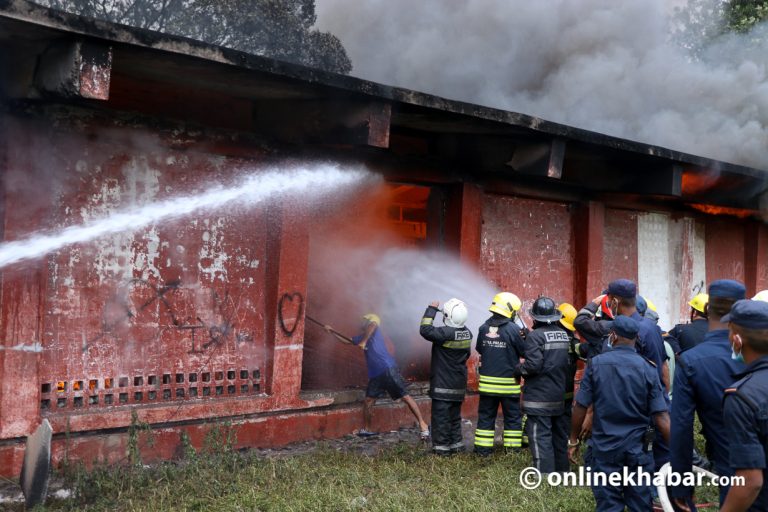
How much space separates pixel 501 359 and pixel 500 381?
218mm

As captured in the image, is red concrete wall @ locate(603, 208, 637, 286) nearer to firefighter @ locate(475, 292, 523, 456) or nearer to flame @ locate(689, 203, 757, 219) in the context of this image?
flame @ locate(689, 203, 757, 219)

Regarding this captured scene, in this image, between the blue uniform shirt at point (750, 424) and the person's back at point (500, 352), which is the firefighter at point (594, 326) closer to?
the person's back at point (500, 352)

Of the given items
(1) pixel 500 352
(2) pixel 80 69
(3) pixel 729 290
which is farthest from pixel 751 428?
(2) pixel 80 69

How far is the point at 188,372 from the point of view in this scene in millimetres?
7168

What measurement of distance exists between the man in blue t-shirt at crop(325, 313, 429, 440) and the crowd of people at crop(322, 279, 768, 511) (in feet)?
0.05

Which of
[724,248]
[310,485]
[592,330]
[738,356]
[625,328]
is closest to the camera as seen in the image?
[738,356]

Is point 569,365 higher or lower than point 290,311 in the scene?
lower

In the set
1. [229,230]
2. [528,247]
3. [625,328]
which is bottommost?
[625,328]

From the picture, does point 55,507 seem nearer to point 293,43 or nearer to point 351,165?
point 351,165

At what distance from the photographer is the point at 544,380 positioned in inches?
266

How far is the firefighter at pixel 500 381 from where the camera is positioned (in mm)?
7379

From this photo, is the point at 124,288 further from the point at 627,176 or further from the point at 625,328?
the point at 627,176

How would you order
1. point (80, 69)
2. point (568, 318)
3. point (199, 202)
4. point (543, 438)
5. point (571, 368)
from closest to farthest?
1. point (80, 69)
2. point (543, 438)
3. point (571, 368)
4. point (199, 202)
5. point (568, 318)

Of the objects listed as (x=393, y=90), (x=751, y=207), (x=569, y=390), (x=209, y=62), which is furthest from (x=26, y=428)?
(x=751, y=207)
